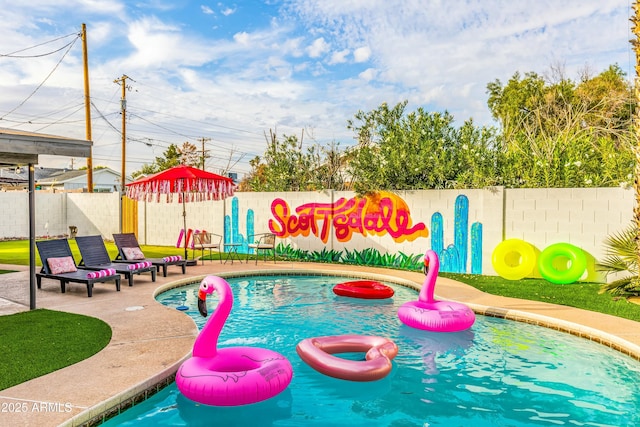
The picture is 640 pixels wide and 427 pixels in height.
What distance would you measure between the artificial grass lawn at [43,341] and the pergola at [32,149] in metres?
0.90

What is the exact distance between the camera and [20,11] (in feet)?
44.0

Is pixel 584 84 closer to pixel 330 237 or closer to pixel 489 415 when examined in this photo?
pixel 330 237

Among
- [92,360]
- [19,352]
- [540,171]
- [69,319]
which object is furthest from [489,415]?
Result: [540,171]

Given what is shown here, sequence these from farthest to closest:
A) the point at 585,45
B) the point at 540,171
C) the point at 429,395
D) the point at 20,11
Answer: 1. the point at 585,45
2. the point at 20,11
3. the point at 540,171
4. the point at 429,395

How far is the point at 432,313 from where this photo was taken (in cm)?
668

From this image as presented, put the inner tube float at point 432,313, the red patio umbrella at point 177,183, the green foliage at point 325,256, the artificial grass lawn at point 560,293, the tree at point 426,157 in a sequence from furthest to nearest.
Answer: the green foliage at point 325,256 < the tree at point 426,157 < the red patio umbrella at point 177,183 < the artificial grass lawn at point 560,293 < the inner tube float at point 432,313

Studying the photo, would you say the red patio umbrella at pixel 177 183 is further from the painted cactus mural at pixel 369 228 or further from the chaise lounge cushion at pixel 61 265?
the painted cactus mural at pixel 369 228

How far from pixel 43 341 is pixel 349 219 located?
361 inches

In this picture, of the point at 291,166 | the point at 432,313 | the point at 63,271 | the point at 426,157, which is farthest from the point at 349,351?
the point at 291,166

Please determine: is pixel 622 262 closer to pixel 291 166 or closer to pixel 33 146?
pixel 291 166

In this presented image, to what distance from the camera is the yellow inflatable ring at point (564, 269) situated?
9508 mm

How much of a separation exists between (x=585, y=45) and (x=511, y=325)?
14.6 m

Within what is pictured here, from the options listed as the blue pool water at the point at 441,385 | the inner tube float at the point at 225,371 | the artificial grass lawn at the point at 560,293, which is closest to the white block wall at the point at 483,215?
the artificial grass lawn at the point at 560,293

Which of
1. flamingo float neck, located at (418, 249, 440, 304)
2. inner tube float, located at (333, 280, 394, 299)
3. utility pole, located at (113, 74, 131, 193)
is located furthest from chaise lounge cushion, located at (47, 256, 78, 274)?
utility pole, located at (113, 74, 131, 193)
